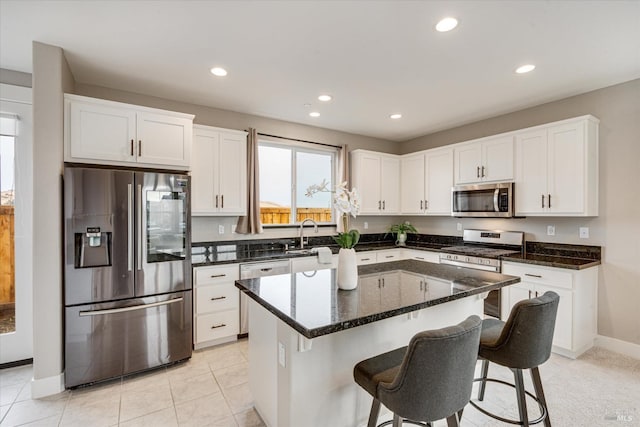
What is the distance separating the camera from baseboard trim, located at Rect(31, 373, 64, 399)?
2365 mm

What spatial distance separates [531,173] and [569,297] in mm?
1405

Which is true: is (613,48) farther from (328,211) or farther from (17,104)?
(17,104)

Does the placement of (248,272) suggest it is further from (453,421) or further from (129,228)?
(453,421)

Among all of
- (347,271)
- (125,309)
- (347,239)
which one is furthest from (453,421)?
(125,309)

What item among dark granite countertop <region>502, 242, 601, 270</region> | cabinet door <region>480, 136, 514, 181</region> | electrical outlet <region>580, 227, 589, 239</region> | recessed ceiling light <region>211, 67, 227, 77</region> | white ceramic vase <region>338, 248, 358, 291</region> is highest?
recessed ceiling light <region>211, 67, 227, 77</region>

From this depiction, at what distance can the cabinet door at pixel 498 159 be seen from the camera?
3707 mm

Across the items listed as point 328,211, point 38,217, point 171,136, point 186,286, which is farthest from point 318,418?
point 328,211

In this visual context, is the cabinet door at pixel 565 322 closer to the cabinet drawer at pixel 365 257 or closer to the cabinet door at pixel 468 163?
the cabinet door at pixel 468 163

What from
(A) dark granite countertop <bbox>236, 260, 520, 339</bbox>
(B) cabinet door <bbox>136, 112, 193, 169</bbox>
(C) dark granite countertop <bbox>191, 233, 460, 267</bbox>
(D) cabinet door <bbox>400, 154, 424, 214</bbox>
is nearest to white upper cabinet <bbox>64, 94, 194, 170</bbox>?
(B) cabinet door <bbox>136, 112, 193, 169</bbox>

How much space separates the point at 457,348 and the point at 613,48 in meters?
2.91

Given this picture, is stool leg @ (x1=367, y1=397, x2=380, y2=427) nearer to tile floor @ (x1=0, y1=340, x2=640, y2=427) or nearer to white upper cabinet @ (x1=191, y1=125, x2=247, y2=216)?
tile floor @ (x1=0, y1=340, x2=640, y2=427)

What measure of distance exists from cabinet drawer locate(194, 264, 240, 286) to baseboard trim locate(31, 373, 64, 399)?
1.25 m

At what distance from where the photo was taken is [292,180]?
4.55m

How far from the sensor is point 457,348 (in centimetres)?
125
